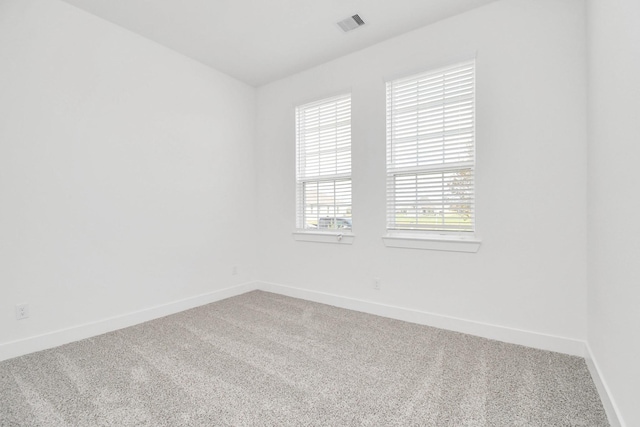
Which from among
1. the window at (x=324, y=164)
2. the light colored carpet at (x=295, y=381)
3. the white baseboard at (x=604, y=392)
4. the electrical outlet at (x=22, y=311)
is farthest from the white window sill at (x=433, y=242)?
the electrical outlet at (x=22, y=311)

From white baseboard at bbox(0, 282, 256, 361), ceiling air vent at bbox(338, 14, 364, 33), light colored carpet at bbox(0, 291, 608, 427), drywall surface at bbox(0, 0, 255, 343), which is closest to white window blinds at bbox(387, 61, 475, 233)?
ceiling air vent at bbox(338, 14, 364, 33)

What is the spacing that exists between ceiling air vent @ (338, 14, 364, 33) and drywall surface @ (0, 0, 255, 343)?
Answer: 174 cm

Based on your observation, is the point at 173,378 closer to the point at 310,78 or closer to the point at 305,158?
the point at 305,158

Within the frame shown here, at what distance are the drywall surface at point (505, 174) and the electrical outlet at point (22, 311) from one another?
2796 millimetres

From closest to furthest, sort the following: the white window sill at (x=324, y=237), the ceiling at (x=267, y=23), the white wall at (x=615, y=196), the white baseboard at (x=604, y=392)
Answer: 1. the white wall at (x=615, y=196)
2. the white baseboard at (x=604, y=392)
3. the ceiling at (x=267, y=23)
4. the white window sill at (x=324, y=237)

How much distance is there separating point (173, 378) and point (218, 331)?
2.58 feet

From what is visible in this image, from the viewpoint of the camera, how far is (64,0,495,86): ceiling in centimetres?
247

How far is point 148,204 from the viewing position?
2998mm

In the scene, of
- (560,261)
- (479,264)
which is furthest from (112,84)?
(560,261)

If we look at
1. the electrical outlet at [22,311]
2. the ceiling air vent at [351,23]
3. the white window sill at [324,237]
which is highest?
the ceiling air vent at [351,23]

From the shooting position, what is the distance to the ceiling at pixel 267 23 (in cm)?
247

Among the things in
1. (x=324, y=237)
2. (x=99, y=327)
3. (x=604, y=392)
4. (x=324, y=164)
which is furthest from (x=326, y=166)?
(x=604, y=392)

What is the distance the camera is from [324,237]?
3.50m

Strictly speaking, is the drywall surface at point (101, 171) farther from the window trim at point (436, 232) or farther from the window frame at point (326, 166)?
the window trim at point (436, 232)
